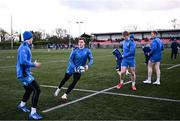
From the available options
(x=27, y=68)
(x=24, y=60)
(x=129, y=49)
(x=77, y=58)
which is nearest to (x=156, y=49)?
(x=129, y=49)

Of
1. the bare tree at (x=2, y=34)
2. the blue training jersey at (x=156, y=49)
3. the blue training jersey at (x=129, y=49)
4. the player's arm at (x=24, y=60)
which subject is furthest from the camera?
the bare tree at (x=2, y=34)

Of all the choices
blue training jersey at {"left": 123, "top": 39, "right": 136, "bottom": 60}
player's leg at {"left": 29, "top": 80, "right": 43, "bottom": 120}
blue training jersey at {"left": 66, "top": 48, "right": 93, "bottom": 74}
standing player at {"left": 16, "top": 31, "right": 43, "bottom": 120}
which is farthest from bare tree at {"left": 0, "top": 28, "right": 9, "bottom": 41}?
player's leg at {"left": 29, "top": 80, "right": 43, "bottom": 120}

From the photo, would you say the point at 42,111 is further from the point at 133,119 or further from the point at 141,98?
the point at 141,98

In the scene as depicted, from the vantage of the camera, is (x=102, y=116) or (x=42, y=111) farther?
(x=42, y=111)

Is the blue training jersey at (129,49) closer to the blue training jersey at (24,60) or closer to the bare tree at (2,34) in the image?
the blue training jersey at (24,60)

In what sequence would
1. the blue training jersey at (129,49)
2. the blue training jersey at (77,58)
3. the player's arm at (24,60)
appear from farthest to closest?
the blue training jersey at (129,49)
the blue training jersey at (77,58)
the player's arm at (24,60)

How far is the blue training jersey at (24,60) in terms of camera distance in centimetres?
663

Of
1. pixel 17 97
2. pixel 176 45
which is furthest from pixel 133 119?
pixel 176 45

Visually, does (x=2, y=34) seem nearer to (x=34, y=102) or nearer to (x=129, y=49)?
(x=129, y=49)

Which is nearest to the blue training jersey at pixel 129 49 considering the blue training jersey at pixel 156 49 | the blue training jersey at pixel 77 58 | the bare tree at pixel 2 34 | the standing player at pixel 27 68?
the blue training jersey at pixel 156 49

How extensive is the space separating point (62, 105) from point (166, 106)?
113 inches

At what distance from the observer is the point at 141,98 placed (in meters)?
8.92

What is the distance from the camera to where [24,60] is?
6.61 metres

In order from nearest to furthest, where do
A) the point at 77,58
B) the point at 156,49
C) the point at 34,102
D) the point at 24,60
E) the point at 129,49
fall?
the point at 24,60 < the point at 34,102 < the point at 77,58 < the point at 129,49 < the point at 156,49
